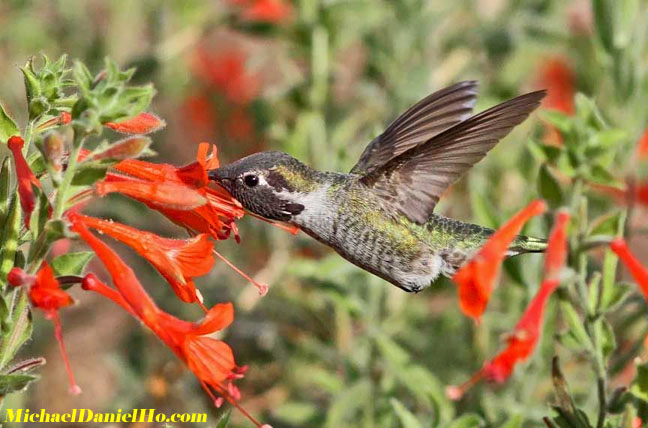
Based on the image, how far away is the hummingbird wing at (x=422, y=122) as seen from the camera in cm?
250

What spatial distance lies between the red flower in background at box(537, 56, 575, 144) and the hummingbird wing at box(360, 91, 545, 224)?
10.8 ft

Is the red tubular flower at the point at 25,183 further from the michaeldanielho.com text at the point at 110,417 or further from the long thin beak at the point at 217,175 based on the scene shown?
the michaeldanielho.com text at the point at 110,417

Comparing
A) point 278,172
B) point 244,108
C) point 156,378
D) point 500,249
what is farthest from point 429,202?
point 244,108

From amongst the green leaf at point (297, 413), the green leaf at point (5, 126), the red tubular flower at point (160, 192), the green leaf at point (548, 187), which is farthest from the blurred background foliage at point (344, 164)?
the green leaf at point (5, 126)

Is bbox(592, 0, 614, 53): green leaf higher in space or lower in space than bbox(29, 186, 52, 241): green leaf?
higher

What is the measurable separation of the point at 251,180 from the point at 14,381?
2.51ft

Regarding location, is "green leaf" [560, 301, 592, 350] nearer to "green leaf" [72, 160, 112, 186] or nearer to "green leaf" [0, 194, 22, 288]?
"green leaf" [72, 160, 112, 186]

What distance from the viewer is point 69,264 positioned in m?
2.15

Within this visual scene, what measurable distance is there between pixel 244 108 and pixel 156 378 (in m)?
1.76

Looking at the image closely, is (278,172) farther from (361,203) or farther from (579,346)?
(579,346)

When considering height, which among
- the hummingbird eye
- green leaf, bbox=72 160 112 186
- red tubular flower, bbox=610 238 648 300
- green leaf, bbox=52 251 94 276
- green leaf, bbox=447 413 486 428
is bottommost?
green leaf, bbox=447 413 486 428

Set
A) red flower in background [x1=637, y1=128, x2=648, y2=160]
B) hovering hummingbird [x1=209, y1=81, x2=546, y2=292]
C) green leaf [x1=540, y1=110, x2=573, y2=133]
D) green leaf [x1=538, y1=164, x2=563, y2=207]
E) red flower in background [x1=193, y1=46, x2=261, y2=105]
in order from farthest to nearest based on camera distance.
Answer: red flower in background [x1=193, y1=46, x2=261, y2=105], red flower in background [x1=637, y1=128, x2=648, y2=160], green leaf [x1=540, y1=110, x2=573, y2=133], green leaf [x1=538, y1=164, x2=563, y2=207], hovering hummingbird [x1=209, y1=81, x2=546, y2=292]

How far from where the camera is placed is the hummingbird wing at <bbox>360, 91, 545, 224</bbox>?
7.99ft

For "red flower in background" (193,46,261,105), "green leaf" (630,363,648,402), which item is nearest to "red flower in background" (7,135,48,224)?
"green leaf" (630,363,648,402)
